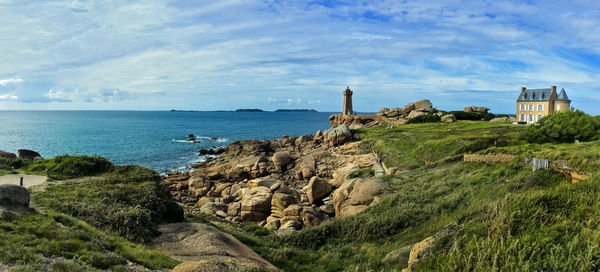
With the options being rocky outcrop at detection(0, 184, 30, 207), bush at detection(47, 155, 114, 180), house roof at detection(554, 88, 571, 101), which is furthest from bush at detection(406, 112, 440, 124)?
rocky outcrop at detection(0, 184, 30, 207)

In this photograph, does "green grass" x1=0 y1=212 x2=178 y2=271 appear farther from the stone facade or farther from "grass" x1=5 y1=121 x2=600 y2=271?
the stone facade

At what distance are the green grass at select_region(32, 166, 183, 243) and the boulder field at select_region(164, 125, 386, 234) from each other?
6.42 m

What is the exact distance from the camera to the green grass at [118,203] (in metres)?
12.2

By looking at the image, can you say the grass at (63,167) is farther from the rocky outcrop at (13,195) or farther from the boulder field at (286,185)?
the rocky outcrop at (13,195)

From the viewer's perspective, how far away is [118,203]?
46.0 feet

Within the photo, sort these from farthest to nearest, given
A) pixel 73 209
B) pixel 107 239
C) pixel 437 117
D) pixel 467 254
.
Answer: pixel 437 117 → pixel 73 209 → pixel 107 239 → pixel 467 254

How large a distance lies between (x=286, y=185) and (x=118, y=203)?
17.8 metres

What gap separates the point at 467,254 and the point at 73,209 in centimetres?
1445

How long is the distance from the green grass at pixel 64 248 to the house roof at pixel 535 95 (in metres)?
59.3

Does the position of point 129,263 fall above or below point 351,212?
above

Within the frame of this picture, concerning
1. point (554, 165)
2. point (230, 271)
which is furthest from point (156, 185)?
point (554, 165)

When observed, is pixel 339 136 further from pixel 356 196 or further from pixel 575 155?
pixel 575 155

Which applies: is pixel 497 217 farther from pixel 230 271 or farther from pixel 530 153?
pixel 530 153

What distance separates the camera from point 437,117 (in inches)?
2403
